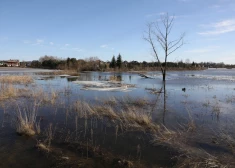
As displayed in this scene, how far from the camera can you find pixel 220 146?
19.3 ft

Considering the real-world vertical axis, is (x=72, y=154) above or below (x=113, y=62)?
below

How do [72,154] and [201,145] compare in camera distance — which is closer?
[72,154]

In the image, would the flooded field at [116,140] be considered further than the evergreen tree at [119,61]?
No

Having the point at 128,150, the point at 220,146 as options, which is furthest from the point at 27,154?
the point at 220,146

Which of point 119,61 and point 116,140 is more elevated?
point 119,61

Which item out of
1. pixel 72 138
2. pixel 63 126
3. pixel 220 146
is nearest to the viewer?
pixel 220 146

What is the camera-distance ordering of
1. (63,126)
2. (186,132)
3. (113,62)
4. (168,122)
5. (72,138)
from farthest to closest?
1. (113,62)
2. (168,122)
3. (63,126)
4. (186,132)
5. (72,138)

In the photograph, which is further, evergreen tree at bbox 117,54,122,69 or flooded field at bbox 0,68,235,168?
evergreen tree at bbox 117,54,122,69

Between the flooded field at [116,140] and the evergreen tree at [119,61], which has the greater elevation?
the evergreen tree at [119,61]

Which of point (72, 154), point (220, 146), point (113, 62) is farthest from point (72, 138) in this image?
point (113, 62)

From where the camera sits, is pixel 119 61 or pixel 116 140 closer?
pixel 116 140

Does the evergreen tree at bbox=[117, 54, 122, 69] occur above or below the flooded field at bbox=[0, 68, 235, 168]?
above

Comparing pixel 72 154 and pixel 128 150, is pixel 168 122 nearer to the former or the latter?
pixel 128 150

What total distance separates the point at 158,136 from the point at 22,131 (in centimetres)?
→ 447
